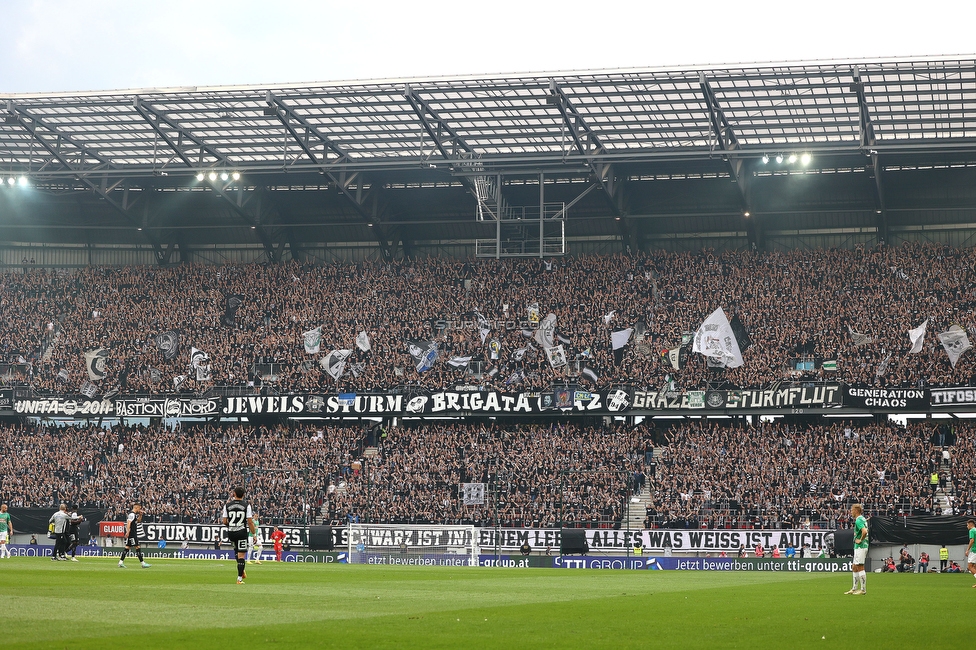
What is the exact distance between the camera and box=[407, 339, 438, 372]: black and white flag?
55781 mm

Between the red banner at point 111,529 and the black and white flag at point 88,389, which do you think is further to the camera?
the black and white flag at point 88,389

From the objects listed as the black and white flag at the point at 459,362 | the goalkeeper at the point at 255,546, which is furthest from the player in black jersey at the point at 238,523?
the black and white flag at the point at 459,362

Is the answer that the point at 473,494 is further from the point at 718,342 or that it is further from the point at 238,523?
the point at 238,523

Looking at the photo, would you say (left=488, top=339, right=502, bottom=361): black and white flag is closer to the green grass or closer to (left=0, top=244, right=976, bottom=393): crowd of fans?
(left=0, top=244, right=976, bottom=393): crowd of fans

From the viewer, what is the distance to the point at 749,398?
4988 cm

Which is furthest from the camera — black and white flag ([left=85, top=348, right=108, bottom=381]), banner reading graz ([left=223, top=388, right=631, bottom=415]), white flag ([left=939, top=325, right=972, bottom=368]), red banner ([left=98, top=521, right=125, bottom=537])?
black and white flag ([left=85, top=348, right=108, bottom=381])

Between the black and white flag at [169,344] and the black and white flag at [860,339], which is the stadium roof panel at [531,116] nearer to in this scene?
the black and white flag at [860,339]

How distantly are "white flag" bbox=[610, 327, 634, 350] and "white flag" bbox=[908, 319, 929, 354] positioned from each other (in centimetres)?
1324

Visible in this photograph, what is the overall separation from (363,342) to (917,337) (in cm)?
2756

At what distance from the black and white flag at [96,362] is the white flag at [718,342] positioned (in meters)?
31.7

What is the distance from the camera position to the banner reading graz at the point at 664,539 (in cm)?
4356

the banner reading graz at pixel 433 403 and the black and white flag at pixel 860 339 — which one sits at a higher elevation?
the black and white flag at pixel 860 339

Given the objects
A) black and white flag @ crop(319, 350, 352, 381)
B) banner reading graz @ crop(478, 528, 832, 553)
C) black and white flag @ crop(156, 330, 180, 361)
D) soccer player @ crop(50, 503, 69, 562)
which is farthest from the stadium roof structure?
soccer player @ crop(50, 503, 69, 562)

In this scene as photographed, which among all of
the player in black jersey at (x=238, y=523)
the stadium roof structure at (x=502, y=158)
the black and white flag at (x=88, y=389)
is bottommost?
the player in black jersey at (x=238, y=523)
